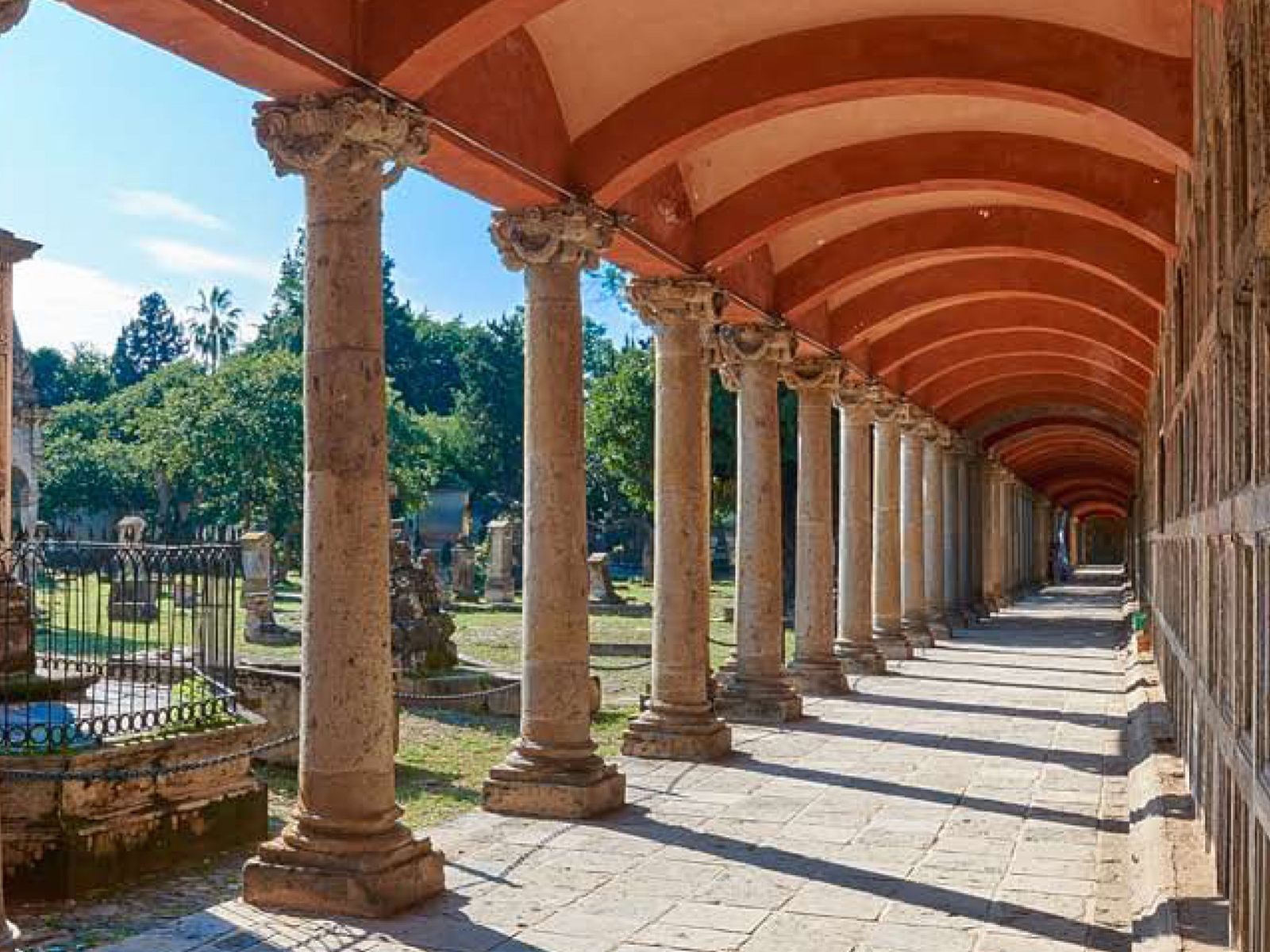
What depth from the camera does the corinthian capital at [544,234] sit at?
859 cm

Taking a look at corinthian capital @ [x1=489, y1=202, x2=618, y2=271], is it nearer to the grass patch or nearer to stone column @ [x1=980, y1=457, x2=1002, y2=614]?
the grass patch

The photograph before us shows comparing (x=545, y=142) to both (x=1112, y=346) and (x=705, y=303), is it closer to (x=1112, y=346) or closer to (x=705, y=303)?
(x=705, y=303)

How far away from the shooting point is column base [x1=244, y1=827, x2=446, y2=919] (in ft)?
19.7

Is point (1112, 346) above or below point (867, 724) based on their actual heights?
above

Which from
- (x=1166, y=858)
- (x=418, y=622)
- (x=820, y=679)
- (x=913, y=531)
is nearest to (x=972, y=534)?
(x=913, y=531)

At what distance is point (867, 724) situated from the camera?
12.5 metres

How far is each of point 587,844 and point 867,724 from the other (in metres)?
5.54

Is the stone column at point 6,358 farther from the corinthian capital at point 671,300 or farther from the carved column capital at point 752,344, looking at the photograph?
the carved column capital at point 752,344

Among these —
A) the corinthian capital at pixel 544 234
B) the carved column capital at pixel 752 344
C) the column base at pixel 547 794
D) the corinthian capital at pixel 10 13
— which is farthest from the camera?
the carved column capital at pixel 752 344

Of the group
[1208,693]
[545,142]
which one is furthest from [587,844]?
[545,142]

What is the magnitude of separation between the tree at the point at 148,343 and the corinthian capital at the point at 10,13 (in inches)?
3195

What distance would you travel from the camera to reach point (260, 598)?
23328mm

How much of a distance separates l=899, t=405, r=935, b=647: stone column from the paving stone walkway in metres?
8.42

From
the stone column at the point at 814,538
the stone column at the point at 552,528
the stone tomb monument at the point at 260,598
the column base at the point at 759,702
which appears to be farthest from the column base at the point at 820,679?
the stone tomb monument at the point at 260,598
